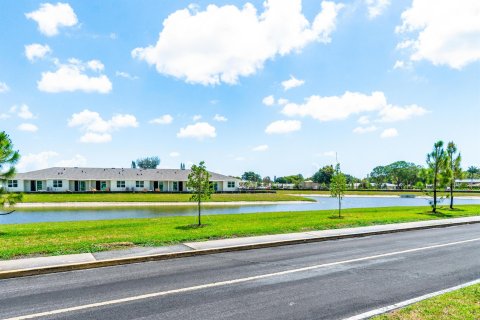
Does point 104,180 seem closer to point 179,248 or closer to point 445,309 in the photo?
point 179,248

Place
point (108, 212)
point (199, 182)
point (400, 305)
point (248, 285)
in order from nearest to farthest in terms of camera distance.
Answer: point (400, 305) → point (248, 285) → point (199, 182) → point (108, 212)

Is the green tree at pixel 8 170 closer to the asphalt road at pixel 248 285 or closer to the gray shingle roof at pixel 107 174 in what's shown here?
the asphalt road at pixel 248 285

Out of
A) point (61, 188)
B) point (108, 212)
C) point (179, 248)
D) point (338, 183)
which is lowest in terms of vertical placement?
point (108, 212)

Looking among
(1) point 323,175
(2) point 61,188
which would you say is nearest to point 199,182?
(2) point 61,188

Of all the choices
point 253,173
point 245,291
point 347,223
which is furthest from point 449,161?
point 253,173

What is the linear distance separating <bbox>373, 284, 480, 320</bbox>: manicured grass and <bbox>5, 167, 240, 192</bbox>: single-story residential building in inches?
2320

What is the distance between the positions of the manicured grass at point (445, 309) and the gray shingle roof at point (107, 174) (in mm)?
61406

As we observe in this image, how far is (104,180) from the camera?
6419cm

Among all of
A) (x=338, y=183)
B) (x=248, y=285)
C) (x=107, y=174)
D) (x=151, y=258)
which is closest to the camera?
(x=248, y=285)

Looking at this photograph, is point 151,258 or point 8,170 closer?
point 151,258

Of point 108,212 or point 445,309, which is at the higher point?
point 445,309

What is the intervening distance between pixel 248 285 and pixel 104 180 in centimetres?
6164

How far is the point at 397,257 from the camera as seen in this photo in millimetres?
10875

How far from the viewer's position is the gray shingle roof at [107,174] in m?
61.9
